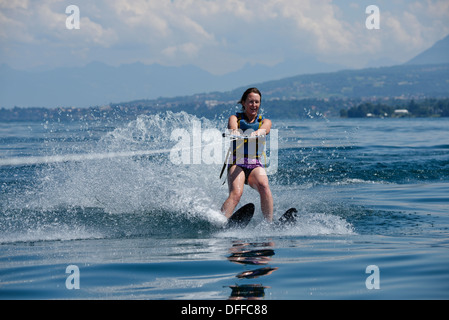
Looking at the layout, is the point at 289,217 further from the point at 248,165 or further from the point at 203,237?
the point at 203,237

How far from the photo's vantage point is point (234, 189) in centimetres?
805

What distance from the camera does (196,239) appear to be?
7.40 m

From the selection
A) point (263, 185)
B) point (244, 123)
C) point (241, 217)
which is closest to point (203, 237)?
point (241, 217)

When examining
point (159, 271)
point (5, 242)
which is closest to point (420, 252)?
point (159, 271)

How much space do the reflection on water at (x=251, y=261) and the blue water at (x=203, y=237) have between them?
2cm

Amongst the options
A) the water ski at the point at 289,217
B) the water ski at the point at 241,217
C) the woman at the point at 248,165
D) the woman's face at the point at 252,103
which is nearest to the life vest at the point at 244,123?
the woman at the point at 248,165

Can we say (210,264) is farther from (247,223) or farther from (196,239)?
(247,223)

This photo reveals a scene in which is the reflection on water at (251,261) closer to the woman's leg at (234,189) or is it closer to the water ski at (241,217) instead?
the water ski at (241,217)

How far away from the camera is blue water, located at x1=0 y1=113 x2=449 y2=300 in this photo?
17.0 ft

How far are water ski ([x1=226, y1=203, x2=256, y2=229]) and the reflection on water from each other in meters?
0.81

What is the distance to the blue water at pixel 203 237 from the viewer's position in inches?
204

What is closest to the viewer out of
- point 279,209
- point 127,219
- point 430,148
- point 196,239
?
point 196,239

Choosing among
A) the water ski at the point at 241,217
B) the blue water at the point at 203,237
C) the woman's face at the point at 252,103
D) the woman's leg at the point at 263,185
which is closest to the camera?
the blue water at the point at 203,237
